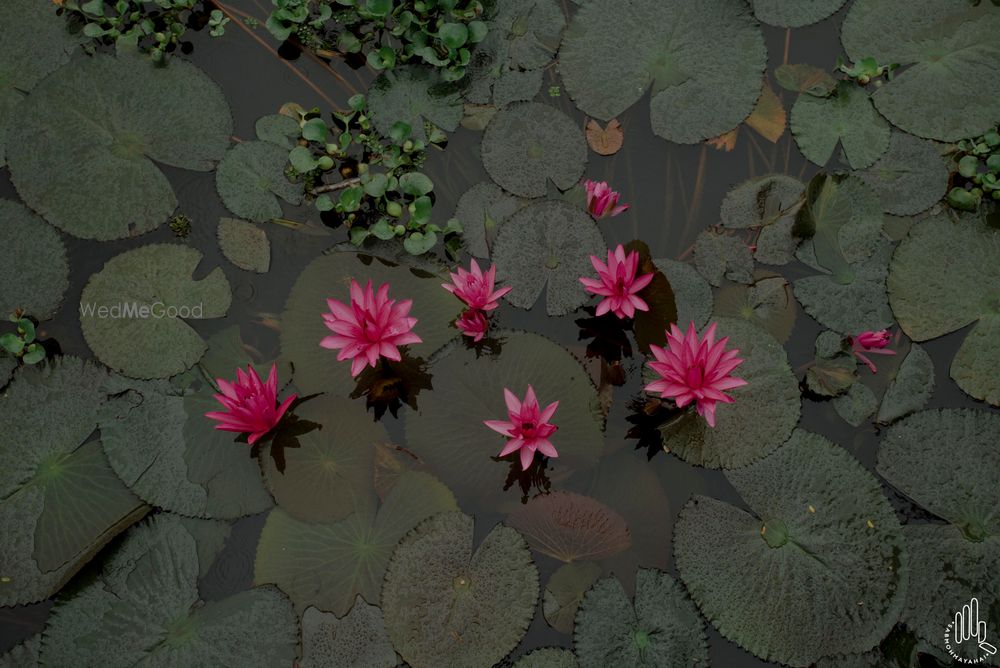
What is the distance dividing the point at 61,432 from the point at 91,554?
0.51 m

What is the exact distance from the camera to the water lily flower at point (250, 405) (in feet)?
7.89

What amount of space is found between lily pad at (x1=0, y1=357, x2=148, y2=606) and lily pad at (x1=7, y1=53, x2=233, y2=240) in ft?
2.23

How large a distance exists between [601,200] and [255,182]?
154cm

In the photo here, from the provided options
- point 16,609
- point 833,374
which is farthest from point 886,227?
point 16,609

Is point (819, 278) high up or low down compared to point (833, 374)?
up

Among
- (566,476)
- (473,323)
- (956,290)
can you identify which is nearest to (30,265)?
(473,323)

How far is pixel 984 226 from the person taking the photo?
285 centimetres

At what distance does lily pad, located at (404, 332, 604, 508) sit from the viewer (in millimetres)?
2578

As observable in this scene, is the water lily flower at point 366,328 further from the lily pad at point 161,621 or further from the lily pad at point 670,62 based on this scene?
the lily pad at point 670,62

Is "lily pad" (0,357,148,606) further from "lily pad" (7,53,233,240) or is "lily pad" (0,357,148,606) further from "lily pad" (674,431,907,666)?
"lily pad" (674,431,907,666)

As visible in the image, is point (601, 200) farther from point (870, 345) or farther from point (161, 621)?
point (161, 621)

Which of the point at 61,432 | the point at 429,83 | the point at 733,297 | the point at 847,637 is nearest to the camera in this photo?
the point at 847,637

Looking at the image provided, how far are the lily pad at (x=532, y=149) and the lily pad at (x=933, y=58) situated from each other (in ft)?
4.69

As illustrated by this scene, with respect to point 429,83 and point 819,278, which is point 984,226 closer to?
point 819,278
